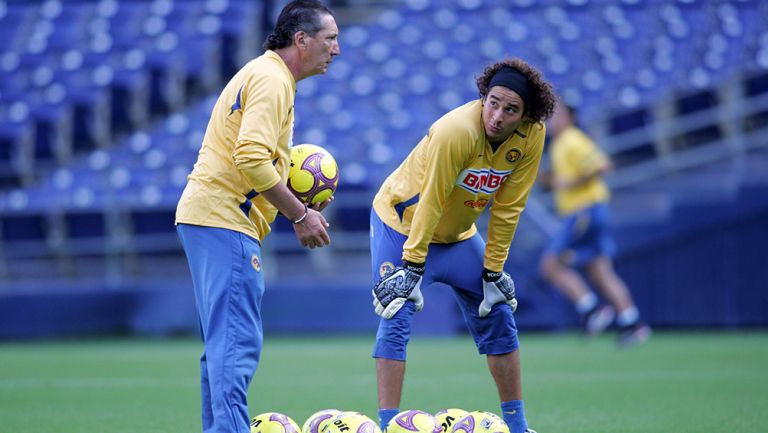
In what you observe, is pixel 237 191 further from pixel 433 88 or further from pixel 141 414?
pixel 433 88

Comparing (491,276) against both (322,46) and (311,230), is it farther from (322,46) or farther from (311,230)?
(322,46)

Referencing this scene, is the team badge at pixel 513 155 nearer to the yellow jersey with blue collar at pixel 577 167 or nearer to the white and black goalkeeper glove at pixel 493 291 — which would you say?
the white and black goalkeeper glove at pixel 493 291

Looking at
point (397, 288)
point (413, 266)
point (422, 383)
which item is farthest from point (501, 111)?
point (422, 383)

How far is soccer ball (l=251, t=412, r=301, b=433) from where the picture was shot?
513 cm

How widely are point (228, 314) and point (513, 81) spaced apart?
1.81m

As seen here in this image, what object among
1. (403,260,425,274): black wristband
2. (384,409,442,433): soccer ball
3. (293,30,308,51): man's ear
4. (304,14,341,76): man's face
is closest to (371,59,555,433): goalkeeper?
(403,260,425,274): black wristband

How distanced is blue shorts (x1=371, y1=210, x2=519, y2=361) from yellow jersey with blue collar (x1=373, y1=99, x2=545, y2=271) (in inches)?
2.9

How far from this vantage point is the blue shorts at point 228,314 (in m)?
4.60

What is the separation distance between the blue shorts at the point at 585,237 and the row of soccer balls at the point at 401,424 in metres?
7.42

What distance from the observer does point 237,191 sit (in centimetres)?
479

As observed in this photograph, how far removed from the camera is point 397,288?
545 centimetres

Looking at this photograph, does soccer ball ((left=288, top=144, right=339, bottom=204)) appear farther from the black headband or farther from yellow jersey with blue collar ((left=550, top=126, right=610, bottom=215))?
yellow jersey with blue collar ((left=550, top=126, right=610, bottom=215))

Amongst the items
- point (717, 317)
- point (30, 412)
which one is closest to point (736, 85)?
point (717, 317)

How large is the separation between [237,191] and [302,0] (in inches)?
36.9
